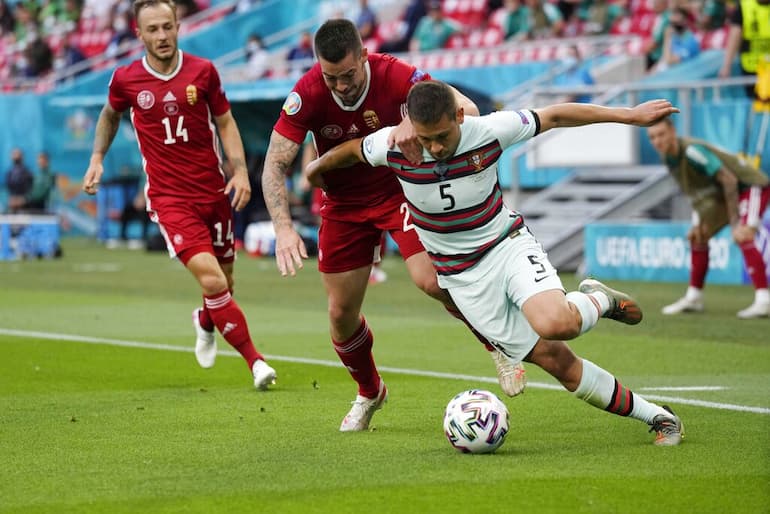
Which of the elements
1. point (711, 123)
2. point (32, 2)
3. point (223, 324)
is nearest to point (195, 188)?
point (223, 324)

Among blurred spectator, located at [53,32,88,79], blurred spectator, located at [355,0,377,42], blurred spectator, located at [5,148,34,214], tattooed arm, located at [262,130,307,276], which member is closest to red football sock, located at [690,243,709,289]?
tattooed arm, located at [262,130,307,276]

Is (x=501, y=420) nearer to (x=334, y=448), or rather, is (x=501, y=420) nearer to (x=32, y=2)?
(x=334, y=448)

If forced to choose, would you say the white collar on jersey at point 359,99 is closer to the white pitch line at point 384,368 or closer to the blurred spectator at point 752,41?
the white pitch line at point 384,368

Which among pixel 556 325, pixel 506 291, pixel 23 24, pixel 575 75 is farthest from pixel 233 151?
pixel 23 24

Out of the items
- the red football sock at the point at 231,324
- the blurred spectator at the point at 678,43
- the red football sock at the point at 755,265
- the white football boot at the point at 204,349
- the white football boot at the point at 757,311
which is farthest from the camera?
the blurred spectator at the point at 678,43

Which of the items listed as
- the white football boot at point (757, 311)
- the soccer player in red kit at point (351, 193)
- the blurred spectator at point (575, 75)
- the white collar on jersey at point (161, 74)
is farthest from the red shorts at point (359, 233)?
the blurred spectator at point (575, 75)

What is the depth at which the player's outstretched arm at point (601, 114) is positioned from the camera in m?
6.56

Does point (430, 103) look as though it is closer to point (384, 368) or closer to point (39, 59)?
point (384, 368)

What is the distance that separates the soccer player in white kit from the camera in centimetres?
660

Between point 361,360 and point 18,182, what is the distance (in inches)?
941

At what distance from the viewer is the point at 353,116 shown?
7.29 metres

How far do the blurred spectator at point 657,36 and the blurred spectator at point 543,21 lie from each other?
1.93 meters

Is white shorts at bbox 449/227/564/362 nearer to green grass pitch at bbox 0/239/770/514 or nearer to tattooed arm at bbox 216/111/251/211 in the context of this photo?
green grass pitch at bbox 0/239/770/514

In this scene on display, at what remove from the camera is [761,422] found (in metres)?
7.53
